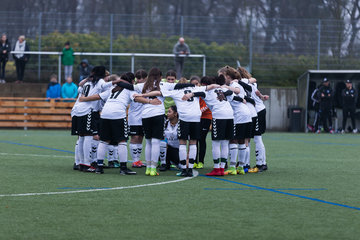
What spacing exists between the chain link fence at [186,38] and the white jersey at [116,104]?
16.2 meters

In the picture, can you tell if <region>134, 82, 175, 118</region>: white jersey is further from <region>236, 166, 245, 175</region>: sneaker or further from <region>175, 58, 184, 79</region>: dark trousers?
<region>175, 58, 184, 79</region>: dark trousers

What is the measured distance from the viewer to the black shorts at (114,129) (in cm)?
1169

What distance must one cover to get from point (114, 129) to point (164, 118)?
3.04ft

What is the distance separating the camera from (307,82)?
28141 millimetres

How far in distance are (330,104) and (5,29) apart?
532 inches

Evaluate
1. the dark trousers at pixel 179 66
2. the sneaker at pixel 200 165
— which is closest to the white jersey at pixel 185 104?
the sneaker at pixel 200 165

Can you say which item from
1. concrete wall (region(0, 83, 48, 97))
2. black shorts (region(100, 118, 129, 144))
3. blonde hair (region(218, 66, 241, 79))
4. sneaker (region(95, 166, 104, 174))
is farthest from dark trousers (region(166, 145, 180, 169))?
concrete wall (region(0, 83, 48, 97))

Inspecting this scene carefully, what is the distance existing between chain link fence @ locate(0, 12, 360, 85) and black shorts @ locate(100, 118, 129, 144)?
16.3 meters

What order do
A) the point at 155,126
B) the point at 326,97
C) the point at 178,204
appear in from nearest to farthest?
the point at 178,204
the point at 155,126
the point at 326,97

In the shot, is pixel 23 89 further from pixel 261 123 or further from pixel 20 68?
pixel 261 123

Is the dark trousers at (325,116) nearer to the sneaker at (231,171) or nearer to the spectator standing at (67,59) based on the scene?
the spectator standing at (67,59)

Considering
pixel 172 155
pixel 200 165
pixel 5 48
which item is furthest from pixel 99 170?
pixel 5 48

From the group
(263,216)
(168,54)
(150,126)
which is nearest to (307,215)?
(263,216)

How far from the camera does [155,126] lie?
456 inches
